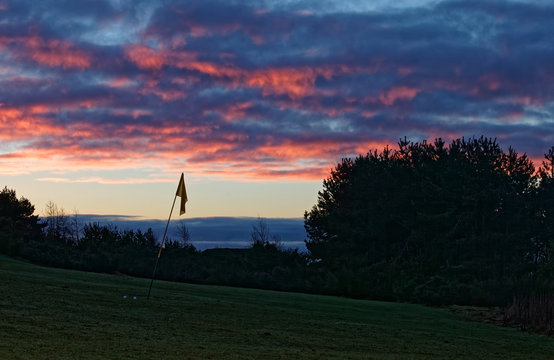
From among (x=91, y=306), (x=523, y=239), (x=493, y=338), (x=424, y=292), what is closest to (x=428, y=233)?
(x=523, y=239)

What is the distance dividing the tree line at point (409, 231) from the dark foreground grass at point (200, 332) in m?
27.2

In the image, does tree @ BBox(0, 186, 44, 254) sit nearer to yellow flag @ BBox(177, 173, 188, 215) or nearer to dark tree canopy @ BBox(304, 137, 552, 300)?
dark tree canopy @ BBox(304, 137, 552, 300)

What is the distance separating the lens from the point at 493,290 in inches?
1887

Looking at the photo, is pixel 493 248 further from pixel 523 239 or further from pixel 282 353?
pixel 282 353

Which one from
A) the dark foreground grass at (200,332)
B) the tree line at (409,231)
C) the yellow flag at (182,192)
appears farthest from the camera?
the tree line at (409,231)

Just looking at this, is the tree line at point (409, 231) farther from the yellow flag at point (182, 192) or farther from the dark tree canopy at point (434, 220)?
the yellow flag at point (182, 192)

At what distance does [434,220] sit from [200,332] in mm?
49785

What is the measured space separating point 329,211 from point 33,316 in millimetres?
57512

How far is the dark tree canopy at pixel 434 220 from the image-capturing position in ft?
191

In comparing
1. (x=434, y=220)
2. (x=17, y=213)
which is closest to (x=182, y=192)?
(x=434, y=220)

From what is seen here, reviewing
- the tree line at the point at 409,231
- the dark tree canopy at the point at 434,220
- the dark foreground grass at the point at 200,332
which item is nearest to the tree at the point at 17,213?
the tree line at the point at 409,231

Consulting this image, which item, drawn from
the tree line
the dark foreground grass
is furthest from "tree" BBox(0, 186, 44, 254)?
the dark foreground grass

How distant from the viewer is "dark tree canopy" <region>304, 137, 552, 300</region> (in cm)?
5812

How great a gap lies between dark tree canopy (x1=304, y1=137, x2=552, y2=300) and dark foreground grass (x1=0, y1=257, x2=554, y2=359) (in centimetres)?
3201
